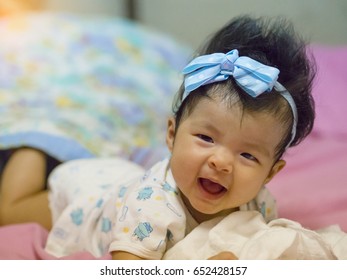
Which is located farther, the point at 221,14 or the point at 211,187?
the point at 221,14

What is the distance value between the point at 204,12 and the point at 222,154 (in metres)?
0.58

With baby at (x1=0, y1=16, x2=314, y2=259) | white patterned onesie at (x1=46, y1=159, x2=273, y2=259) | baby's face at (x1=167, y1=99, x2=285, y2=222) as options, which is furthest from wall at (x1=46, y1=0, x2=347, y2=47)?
white patterned onesie at (x1=46, y1=159, x2=273, y2=259)

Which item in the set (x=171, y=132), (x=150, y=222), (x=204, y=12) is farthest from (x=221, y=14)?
(x=150, y=222)

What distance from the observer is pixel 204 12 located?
117cm

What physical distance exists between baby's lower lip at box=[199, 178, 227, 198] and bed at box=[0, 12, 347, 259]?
0.06 metres

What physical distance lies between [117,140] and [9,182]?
0.94ft

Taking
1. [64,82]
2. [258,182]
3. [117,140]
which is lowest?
[258,182]

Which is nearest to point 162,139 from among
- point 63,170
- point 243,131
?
point 63,170

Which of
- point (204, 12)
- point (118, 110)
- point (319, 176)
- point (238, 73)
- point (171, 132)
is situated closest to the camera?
point (238, 73)

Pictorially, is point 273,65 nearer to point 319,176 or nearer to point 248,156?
point 248,156

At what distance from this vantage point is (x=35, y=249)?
0.86 metres
